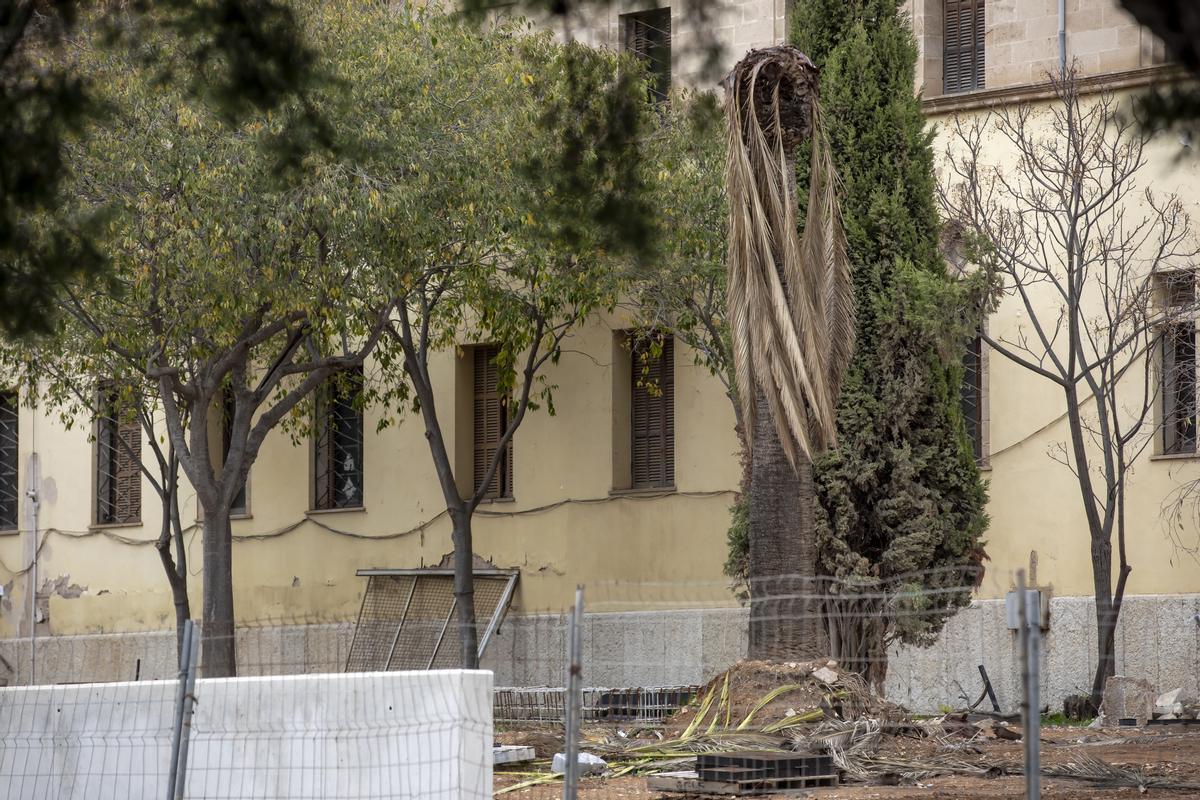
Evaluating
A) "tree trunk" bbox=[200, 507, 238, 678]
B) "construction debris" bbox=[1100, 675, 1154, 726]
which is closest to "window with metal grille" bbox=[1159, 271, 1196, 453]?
"construction debris" bbox=[1100, 675, 1154, 726]

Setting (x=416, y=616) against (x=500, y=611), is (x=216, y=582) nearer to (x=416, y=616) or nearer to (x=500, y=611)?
(x=416, y=616)

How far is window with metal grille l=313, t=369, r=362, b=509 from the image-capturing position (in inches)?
1030

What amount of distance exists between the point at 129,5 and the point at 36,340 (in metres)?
9.81

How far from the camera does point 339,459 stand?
26.5 m

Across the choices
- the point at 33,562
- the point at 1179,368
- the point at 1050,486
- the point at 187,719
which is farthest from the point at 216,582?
the point at 187,719

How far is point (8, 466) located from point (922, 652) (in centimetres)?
1642

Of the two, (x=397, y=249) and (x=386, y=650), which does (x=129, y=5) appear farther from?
(x=386, y=650)

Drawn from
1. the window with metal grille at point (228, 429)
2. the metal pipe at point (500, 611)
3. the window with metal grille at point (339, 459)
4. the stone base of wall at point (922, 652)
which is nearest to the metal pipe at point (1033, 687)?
the stone base of wall at point (922, 652)

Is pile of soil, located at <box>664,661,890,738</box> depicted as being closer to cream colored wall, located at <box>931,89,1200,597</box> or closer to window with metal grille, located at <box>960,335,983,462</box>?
cream colored wall, located at <box>931,89,1200,597</box>

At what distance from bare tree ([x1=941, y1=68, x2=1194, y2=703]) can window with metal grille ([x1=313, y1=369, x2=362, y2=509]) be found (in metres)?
9.88

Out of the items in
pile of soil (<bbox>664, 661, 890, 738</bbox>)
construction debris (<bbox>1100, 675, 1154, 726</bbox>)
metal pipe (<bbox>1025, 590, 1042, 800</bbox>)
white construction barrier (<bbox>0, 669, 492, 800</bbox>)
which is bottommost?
construction debris (<bbox>1100, 675, 1154, 726</bbox>)

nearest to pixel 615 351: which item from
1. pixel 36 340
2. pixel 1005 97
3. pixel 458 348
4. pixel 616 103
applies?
pixel 458 348

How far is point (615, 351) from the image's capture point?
23.7m

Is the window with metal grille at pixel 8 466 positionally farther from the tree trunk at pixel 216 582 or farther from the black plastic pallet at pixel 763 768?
the black plastic pallet at pixel 763 768
